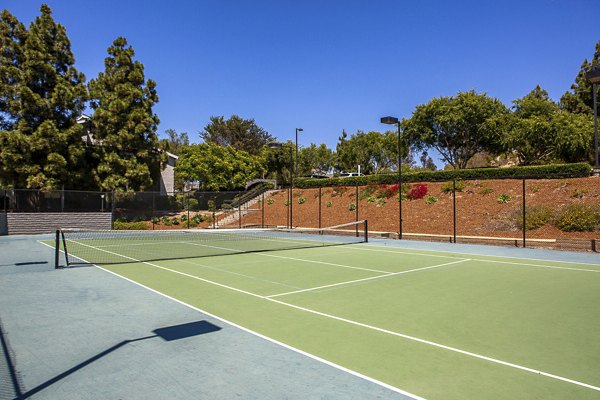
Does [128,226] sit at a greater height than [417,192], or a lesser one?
lesser

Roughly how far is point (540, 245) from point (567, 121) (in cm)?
2667

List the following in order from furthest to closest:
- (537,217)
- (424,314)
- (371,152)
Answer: (371,152) → (537,217) → (424,314)

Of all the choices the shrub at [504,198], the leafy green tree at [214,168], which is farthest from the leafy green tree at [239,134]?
the shrub at [504,198]

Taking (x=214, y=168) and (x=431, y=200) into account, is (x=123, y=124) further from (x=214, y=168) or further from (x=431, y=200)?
(x=431, y=200)

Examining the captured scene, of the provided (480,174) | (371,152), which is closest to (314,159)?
(371,152)

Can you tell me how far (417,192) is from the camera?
3030 cm

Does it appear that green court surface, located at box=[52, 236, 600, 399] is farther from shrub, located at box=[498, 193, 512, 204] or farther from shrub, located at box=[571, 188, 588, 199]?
shrub, located at box=[498, 193, 512, 204]

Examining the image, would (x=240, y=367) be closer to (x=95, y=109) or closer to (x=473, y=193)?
(x=473, y=193)

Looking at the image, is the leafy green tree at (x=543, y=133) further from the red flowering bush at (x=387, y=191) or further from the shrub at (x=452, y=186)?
the red flowering bush at (x=387, y=191)

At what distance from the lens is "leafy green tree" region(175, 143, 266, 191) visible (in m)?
46.2

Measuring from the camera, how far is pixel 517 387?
13.4 feet

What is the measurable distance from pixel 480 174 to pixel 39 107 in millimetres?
31545

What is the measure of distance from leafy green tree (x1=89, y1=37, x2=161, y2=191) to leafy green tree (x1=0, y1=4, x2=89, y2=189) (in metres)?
1.71

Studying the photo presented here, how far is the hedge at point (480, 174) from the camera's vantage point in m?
25.3
